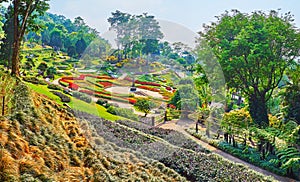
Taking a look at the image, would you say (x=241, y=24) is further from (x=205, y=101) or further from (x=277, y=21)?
(x=205, y=101)

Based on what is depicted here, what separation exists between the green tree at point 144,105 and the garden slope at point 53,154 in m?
2.31

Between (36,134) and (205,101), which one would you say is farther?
(205,101)

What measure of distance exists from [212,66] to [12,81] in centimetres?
939

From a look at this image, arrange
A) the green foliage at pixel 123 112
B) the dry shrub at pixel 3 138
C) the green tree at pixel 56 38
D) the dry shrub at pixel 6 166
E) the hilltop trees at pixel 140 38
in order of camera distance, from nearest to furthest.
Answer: the dry shrub at pixel 6 166 < the dry shrub at pixel 3 138 < the hilltop trees at pixel 140 38 < the green foliage at pixel 123 112 < the green tree at pixel 56 38

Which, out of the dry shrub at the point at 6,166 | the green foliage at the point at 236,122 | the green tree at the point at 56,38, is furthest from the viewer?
the green tree at the point at 56,38

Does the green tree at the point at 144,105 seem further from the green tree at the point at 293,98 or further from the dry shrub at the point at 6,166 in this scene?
the green tree at the point at 293,98

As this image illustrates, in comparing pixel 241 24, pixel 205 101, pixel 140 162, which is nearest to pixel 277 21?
pixel 241 24

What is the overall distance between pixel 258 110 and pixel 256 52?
2.89 m

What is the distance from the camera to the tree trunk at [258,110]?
1397cm

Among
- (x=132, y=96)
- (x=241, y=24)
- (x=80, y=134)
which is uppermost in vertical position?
(x=241, y=24)

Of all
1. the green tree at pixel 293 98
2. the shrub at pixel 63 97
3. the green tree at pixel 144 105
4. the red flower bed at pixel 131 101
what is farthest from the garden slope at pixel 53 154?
the green tree at pixel 293 98

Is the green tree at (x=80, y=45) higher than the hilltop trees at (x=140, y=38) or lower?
higher

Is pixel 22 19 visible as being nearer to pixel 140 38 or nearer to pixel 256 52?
pixel 140 38

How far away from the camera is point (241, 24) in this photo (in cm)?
1445
